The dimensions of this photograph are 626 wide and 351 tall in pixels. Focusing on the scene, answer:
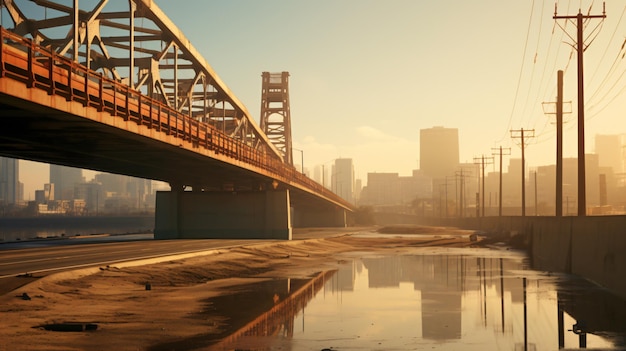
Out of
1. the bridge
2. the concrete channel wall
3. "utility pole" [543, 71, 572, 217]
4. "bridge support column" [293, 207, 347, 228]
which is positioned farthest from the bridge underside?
"bridge support column" [293, 207, 347, 228]

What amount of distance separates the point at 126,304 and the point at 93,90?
13679 mm

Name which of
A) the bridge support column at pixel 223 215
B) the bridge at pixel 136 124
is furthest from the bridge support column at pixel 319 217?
the bridge support column at pixel 223 215

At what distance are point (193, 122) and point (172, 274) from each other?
19.5 m

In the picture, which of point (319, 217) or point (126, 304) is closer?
point (126, 304)

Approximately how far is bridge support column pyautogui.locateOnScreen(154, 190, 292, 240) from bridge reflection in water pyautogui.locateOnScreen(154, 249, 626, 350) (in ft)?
133

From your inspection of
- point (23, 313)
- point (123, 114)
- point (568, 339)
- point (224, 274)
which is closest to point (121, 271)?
point (224, 274)

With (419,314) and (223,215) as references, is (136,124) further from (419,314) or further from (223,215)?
(223,215)

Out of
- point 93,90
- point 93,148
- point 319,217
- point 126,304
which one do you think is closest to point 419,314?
point 126,304

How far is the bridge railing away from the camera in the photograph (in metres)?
27.1

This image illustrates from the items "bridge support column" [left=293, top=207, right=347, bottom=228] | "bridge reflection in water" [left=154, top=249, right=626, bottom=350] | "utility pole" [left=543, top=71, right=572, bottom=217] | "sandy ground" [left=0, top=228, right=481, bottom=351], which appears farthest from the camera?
"bridge support column" [left=293, top=207, right=347, bottom=228]

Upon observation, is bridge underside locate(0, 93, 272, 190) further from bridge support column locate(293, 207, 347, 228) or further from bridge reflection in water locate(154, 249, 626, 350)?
bridge support column locate(293, 207, 347, 228)

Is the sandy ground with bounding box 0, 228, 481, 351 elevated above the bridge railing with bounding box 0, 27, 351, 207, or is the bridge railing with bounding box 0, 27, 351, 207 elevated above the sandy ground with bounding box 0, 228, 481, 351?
the bridge railing with bounding box 0, 27, 351, 207

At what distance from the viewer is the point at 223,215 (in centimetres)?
7769

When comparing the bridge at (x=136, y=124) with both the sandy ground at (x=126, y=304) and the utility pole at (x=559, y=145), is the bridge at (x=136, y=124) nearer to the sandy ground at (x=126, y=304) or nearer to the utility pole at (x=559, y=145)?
the sandy ground at (x=126, y=304)
